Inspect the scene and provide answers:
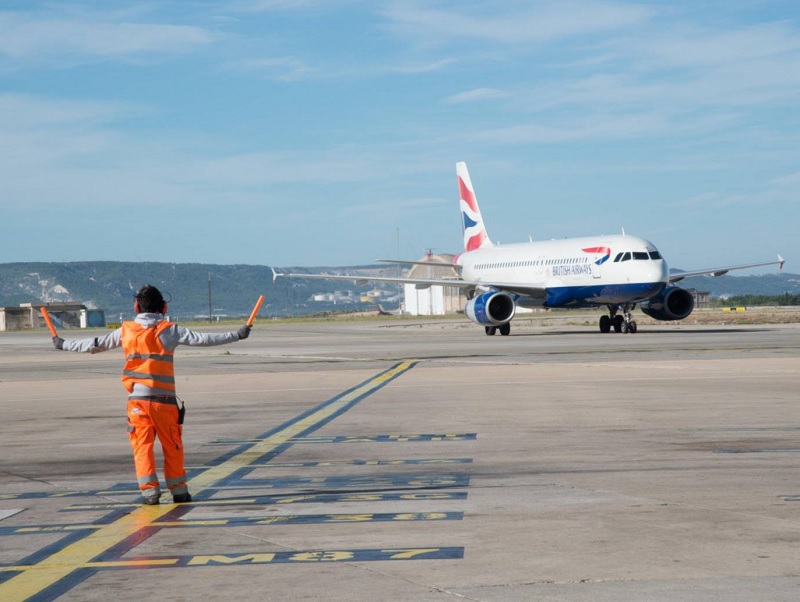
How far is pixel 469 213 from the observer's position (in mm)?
60469

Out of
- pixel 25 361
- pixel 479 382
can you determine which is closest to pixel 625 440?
pixel 479 382

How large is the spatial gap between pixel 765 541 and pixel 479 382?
48.3 feet

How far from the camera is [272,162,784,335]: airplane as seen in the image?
4381cm

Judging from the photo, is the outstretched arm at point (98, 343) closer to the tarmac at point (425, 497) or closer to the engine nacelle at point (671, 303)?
the tarmac at point (425, 497)

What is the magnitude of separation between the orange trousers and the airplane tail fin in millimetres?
50323

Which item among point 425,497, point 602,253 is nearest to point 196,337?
point 425,497

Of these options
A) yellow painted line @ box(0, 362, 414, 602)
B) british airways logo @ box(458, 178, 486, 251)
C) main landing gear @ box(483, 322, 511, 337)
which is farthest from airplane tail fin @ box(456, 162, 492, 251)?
yellow painted line @ box(0, 362, 414, 602)

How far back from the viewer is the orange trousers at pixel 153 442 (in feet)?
29.9

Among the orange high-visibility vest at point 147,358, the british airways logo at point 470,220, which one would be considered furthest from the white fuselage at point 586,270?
the orange high-visibility vest at point 147,358

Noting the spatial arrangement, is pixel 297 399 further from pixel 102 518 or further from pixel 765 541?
pixel 765 541

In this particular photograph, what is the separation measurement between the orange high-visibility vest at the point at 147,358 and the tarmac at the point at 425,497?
912 millimetres

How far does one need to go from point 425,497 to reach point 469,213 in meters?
51.8

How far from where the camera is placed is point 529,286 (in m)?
47.8

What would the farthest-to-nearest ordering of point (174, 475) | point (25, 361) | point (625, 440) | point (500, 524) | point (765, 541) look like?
point (25, 361) < point (625, 440) < point (174, 475) < point (500, 524) < point (765, 541)
